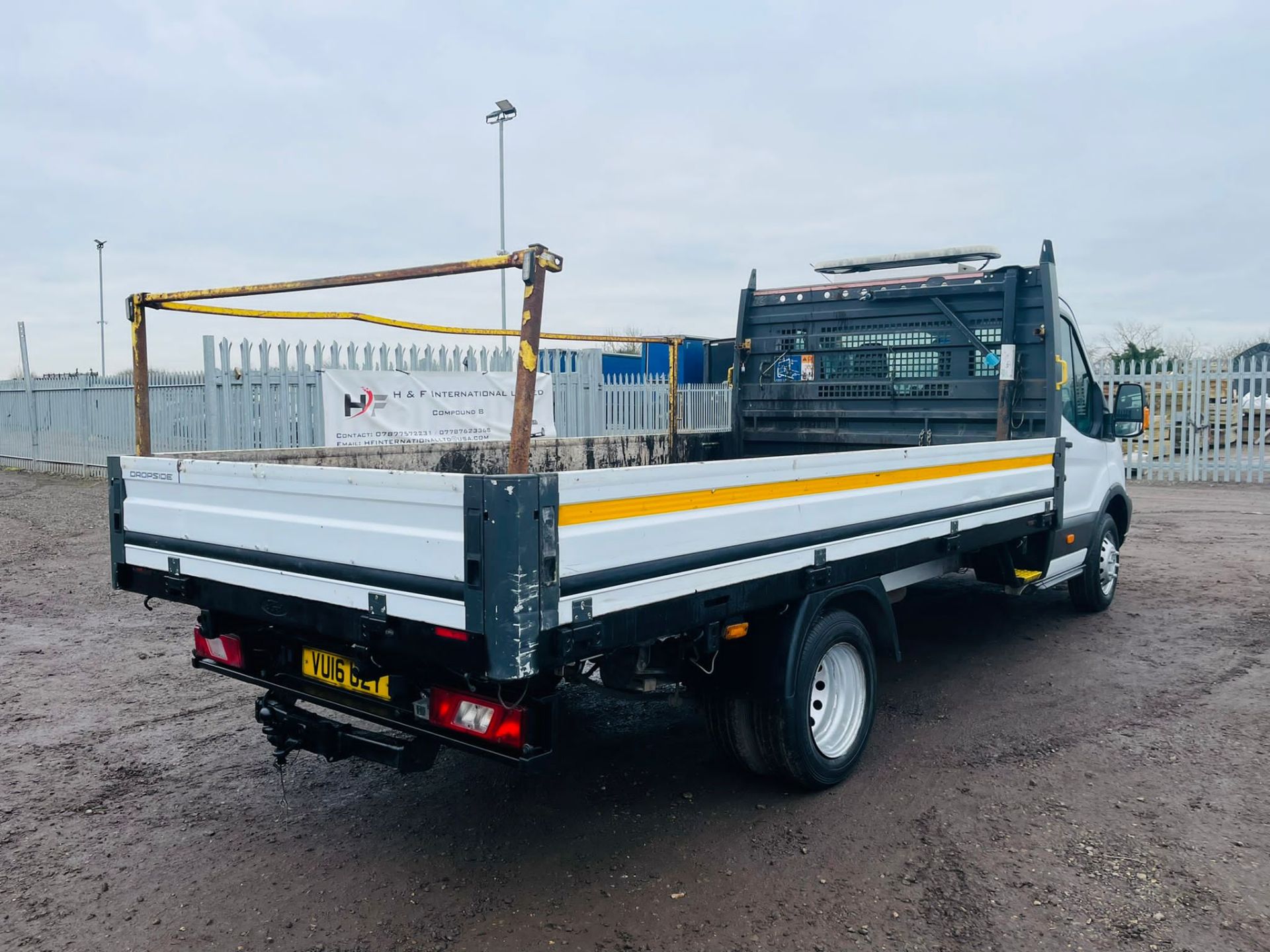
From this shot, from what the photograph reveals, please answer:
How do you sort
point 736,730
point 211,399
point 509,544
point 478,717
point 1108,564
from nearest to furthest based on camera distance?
1. point 509,544
2. point 478,717
3. point 736,730
4. point 1108,564
5. point 211,399

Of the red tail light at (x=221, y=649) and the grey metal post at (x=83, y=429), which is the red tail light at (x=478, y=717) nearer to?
the red tail light at (x=221, y=649)

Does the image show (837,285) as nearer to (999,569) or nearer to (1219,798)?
(999,569)

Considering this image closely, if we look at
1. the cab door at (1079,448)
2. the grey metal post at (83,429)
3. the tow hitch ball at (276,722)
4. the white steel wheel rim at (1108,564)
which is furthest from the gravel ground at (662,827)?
the grey metal post at (83,429)

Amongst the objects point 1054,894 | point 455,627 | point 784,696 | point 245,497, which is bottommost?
point 1054,894

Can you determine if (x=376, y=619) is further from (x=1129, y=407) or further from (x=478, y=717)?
(x=1129, y=407)

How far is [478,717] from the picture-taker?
3189mm

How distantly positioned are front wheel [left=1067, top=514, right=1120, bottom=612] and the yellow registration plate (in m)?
5.33

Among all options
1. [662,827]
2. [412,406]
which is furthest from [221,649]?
[412,406]

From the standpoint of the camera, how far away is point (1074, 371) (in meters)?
6.44

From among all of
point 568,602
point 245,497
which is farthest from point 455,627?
point 245,497

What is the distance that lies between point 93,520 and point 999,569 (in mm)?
11336

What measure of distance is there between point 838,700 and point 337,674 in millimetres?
2126

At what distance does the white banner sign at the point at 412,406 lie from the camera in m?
11.1

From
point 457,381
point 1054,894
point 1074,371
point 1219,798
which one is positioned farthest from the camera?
point 457,381
